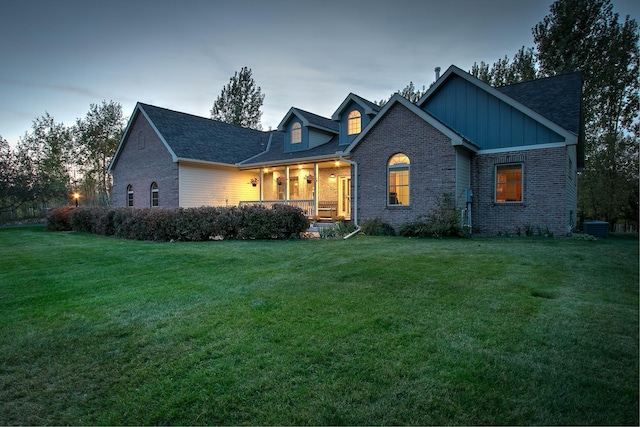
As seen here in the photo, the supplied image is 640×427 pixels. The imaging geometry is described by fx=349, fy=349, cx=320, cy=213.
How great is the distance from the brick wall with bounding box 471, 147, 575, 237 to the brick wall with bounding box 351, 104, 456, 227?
1.87 m

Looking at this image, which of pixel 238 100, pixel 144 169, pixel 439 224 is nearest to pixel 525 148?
pixel 439 224

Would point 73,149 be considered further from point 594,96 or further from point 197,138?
point 594,96

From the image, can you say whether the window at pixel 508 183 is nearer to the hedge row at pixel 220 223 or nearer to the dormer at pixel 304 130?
the hedge row at pixel 220 223

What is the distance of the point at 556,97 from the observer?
13.6 metres

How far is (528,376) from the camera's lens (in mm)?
2676

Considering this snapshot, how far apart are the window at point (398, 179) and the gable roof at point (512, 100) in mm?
3196

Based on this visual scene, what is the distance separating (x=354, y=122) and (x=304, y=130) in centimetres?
322

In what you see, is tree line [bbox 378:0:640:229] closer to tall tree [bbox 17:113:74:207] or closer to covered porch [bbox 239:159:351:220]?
covered porch [bbox 239:159:351:220]

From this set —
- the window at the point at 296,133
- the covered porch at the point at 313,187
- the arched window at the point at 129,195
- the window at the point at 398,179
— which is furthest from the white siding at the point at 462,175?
the arched window at the point at 129,195

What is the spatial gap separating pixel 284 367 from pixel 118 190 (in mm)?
23753

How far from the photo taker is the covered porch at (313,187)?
57.9ft

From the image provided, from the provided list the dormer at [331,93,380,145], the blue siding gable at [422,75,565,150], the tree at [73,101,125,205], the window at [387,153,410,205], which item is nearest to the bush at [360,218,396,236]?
the window at [387,153,410,205]

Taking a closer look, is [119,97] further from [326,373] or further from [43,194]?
[326,373]

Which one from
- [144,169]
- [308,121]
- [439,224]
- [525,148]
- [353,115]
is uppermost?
[308,121]
